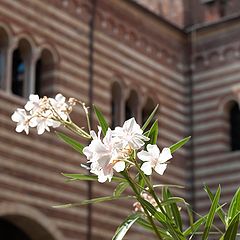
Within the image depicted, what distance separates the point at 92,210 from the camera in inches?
→ 473

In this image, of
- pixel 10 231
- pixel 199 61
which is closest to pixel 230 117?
pixel 199 61

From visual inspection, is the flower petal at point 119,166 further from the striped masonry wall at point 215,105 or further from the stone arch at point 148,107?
the stone arch at point 148,107

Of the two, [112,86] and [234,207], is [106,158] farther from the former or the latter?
[112,86]

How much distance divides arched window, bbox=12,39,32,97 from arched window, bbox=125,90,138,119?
2814 millimetres

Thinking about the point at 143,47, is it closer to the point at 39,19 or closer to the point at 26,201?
the point at 39,19

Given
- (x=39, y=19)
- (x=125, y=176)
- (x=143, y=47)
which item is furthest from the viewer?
(x=143, y=47)

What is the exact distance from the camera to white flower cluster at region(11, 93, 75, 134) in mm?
2594

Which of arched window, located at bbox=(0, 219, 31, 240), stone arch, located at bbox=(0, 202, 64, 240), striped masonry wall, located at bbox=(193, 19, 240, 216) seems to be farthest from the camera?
striped masonry wall, located at bbox=(193, 19, 240, 216)

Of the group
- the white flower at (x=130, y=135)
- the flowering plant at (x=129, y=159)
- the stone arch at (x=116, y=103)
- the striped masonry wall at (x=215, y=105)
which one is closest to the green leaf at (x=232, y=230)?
the flowering plant at (x=129, y=159)

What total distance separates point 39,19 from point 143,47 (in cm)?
304

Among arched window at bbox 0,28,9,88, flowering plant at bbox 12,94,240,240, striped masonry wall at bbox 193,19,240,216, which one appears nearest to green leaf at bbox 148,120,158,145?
flowering plant at bbox 12,94,240,240

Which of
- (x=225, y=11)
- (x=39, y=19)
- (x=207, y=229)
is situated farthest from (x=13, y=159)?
(x=207, y=229)

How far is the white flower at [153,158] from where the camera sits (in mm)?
2350

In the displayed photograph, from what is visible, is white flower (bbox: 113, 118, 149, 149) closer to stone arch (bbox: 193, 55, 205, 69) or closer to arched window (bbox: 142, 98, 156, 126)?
arched window (bbox: 142, 98, 156, 126)
